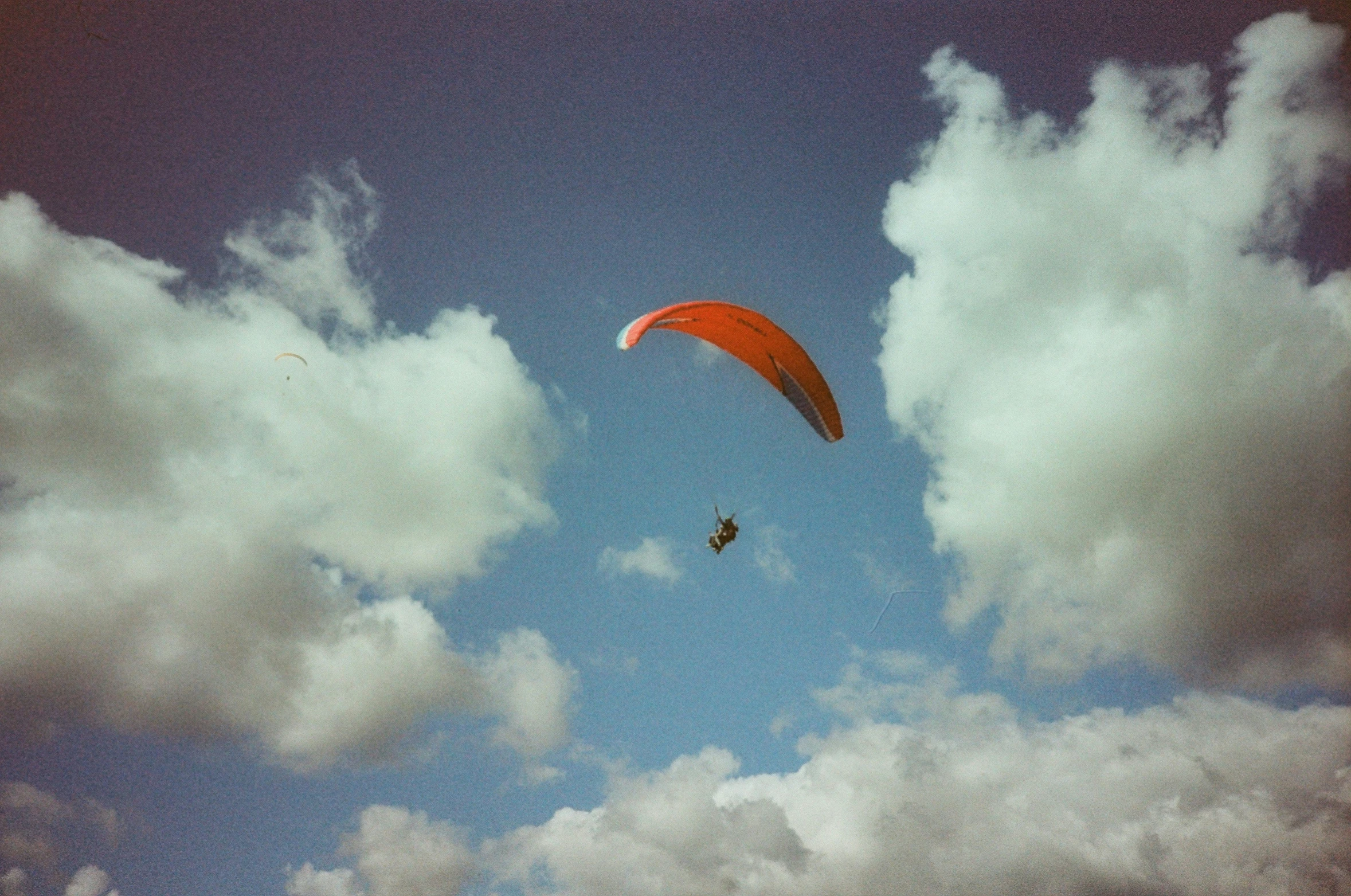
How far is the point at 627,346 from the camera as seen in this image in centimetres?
1783

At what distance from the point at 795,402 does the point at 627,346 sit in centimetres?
822

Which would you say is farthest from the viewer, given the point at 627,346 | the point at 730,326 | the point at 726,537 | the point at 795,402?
the point at 726,537

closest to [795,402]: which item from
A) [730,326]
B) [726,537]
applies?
[730,326]

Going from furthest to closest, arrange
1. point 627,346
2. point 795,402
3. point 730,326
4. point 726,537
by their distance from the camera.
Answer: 1. point 726,537
2. point 795,402
3. point 730,326
4. point 627,346

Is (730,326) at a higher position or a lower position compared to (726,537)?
higher

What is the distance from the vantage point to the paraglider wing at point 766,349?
2033cm

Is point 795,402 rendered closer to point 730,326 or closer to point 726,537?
point 730,326

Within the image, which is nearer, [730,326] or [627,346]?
[627,346]

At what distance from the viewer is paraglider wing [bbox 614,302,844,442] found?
20.3 m

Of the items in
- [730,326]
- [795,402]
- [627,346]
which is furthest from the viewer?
[795,402]

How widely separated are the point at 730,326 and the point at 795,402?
13.5 ft

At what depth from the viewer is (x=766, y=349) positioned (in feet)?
72.7

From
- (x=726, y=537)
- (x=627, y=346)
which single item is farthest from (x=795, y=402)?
(x=627, y=346)

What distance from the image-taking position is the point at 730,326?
2142 cm
